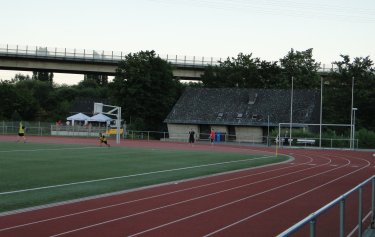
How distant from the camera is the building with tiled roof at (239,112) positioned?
60375mm

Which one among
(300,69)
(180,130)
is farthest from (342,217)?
(300,69)

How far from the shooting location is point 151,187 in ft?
53.5

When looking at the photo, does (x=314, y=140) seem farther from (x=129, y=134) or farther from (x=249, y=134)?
(x=129, y=134)

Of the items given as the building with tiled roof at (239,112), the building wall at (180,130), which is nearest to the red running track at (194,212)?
the building with tiled roof at (239,112)

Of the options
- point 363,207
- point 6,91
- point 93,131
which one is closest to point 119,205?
point 363,207

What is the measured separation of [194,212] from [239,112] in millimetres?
51670

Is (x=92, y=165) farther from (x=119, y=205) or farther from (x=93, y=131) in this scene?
(x=93, y=131)

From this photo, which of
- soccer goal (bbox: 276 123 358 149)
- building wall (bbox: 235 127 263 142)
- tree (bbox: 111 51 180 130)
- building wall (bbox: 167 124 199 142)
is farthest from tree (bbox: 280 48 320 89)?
soccer goal (bbox: 276 123 358 149)

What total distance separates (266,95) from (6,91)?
40.5 metres

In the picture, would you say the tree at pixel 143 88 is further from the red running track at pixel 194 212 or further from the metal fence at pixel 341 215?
the metal fence at pixel 341 215

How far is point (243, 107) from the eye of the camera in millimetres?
64062

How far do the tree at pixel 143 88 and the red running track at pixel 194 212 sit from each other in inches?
1765

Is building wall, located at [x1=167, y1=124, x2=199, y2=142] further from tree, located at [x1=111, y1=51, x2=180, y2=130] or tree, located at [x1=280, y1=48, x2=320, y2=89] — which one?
tree, located at [x1=280, y1=48, x2=320, y2=89]

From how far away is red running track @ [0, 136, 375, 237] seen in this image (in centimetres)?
955
